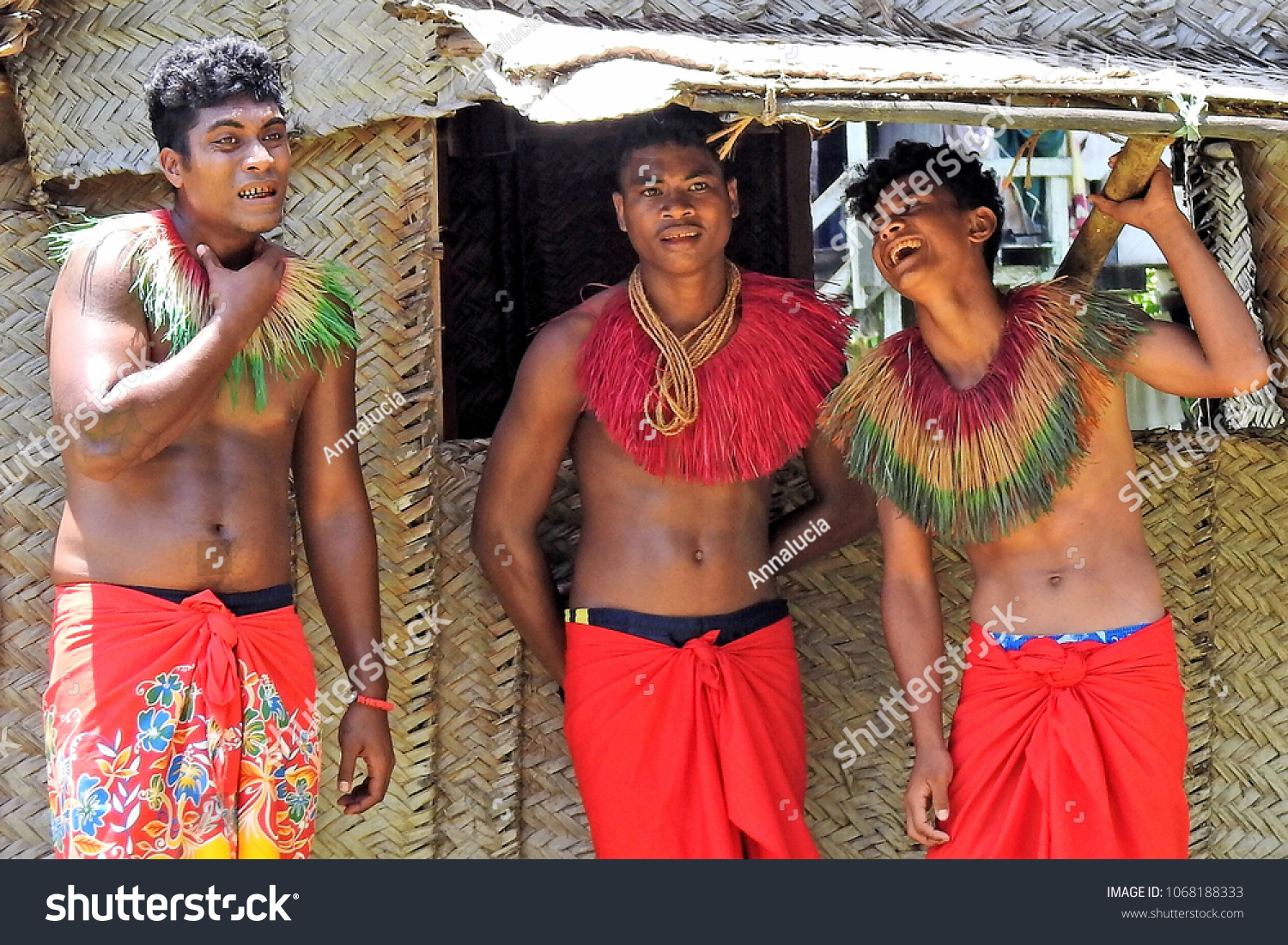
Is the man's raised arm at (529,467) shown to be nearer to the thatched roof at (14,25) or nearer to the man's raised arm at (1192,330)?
the man's raised arm at (1192,330)

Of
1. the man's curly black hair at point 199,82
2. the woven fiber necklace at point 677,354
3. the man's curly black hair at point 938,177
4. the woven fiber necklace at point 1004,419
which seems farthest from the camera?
the woven fiber necklace at point 677,354

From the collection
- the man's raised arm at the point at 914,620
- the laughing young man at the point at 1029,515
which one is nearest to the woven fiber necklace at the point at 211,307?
the laughing young man at the point at 1029,515

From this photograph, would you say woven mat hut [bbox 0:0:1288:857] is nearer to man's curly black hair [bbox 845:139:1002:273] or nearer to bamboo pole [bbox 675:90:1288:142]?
man's curly black hair [bbox 845:139:1002:273]

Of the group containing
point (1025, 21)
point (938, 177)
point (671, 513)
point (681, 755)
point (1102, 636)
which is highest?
point (1025, 21)

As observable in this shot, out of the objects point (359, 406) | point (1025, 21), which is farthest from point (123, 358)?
point (1025, 21)

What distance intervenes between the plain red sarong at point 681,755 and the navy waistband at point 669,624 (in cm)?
2

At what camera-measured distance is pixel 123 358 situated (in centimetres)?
297

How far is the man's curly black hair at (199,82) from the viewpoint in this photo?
10.3 feet

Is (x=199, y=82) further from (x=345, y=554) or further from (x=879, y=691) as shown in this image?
(x=879, y=691)

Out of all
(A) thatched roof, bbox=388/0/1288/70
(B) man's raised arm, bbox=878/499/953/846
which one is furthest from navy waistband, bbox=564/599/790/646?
(A) thatched roof, bbox=388/0/1288/70

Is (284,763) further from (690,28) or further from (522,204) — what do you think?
(522,204)

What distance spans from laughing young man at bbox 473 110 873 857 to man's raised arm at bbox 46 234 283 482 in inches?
33.5

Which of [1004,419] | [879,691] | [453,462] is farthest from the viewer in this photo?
[879,691]

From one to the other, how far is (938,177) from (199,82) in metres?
1.52
